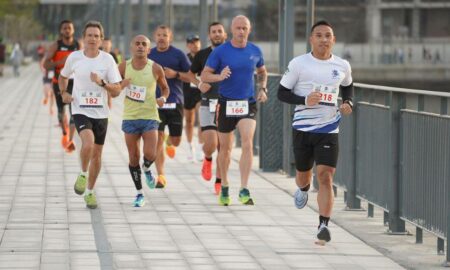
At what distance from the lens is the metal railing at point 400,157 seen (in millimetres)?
10812

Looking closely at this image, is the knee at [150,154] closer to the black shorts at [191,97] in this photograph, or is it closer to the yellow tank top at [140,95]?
the yellow tank top at [140,95]

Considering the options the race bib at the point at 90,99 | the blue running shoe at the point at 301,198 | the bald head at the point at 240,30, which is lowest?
the blue running shoe at the point at 301,198

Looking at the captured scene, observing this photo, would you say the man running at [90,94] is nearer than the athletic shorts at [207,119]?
Yes

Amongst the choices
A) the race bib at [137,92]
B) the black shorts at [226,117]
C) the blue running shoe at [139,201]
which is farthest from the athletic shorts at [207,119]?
the blue running shoe at [139,201]

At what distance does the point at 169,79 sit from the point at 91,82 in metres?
3.13

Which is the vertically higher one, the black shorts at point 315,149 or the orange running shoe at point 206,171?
the black shorts at point 315,149

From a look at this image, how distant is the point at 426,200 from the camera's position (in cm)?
1120

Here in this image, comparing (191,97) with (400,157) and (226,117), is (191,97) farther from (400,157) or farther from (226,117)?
(400,157)

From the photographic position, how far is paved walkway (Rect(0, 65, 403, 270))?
10.6 metres

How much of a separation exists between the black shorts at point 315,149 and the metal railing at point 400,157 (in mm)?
642

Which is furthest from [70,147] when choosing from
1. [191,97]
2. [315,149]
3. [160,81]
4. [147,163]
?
[315,149]

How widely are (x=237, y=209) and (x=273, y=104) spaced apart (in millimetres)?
4517

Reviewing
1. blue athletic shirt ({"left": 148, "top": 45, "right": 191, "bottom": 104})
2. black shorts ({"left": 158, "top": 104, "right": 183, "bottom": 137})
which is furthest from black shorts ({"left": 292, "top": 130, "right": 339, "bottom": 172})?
black shorts ({"left": 158, "top": 104, "right": 183, "bottom": 137})

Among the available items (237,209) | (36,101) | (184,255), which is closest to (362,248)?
(184,255)
